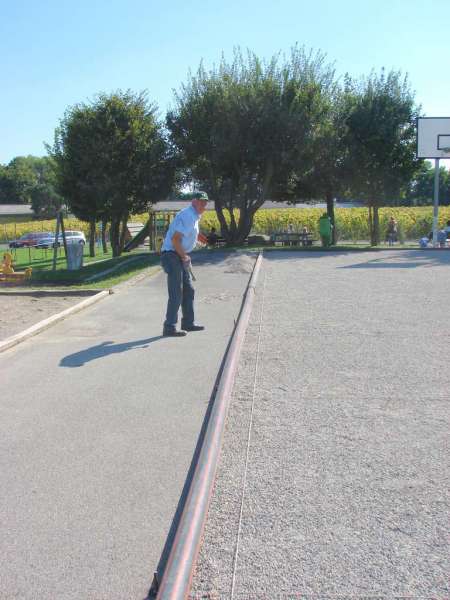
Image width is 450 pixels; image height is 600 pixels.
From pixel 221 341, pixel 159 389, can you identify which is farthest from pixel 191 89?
pixel 159 389

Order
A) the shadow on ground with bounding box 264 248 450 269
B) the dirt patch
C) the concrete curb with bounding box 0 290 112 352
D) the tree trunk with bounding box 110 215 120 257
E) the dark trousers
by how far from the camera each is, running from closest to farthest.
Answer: the concrete curb with bounding box 0 290 112 352, the dark trousers, the dirt patch, the shadow on ground with bounding box 264 248 450 269, the tree trunk with bounding box 110 215 120 257

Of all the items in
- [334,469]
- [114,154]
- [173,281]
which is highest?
[114,154]

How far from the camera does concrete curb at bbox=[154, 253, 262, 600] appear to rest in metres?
2.76

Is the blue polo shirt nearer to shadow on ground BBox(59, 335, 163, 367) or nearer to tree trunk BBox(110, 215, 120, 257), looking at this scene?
shadow on ground BBox(59, 335, 163, 367)

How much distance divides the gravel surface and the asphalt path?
0.33 meters

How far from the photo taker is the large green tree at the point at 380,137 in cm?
2998

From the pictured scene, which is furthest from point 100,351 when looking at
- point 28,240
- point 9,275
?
point 28,240

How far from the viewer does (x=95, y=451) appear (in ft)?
14.6

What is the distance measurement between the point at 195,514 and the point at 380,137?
94.1 ft

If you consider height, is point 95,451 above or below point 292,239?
below

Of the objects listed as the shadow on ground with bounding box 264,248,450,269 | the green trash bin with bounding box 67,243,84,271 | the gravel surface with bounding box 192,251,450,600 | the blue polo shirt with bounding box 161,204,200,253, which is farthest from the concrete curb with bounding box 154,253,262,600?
the green trash bin with bounding box 67,243,84,271

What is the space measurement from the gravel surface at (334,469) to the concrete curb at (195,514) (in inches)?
3.1

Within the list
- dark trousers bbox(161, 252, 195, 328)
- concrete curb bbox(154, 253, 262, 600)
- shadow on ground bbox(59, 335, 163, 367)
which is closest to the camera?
concrete curb bbox(154, 253, 262, 600)

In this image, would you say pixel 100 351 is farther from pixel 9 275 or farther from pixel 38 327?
pixel 9 275
